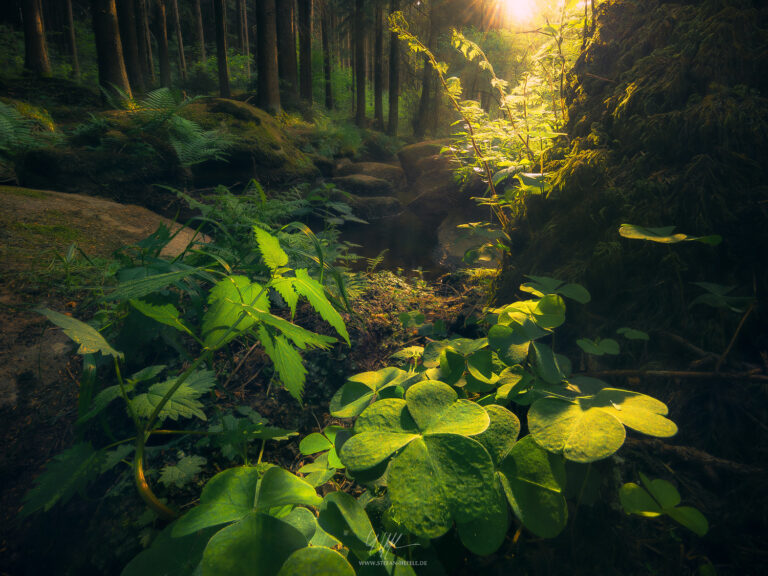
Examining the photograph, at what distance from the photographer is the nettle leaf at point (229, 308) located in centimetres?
100

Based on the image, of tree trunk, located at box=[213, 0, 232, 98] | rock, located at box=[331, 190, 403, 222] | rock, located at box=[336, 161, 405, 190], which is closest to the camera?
rock, located at box=[331, 190, 403, 222]

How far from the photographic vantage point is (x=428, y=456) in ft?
2.18

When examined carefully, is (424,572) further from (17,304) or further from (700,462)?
(17,304)

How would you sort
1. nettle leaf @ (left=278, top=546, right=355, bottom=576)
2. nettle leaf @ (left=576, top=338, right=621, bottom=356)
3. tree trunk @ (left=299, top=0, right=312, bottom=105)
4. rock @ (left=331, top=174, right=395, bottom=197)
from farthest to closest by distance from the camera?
tree trunk @ (left=299, top=0, right=312, bottom=105) < rock @ (left=331, top=174, right=395, bottom=197) < nettle leaf @ (left=576, top=338, right=621, bottom=356) < nettle leaf @ (left=278, top=546, right=355, bottom=576)

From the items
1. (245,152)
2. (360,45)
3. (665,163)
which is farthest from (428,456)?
(360,45)

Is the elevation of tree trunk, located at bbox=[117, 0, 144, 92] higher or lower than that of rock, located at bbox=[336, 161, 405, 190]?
higher

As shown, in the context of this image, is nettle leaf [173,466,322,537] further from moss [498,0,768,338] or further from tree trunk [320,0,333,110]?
tree trunk [320,0,333,110]

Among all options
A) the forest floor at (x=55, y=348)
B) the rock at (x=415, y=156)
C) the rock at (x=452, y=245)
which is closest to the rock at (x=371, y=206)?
the rock at (x=452, y=245)

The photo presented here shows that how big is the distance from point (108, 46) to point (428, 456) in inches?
478

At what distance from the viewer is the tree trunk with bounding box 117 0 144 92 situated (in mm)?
10784

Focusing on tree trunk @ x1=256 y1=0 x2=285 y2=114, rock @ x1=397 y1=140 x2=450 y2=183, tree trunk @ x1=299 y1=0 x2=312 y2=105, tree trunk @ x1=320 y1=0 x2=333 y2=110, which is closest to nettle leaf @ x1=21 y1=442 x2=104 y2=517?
tree trunk @ x1=256 y1=0 x2=285 y2=114

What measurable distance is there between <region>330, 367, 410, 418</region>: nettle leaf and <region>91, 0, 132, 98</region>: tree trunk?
10.3 metres

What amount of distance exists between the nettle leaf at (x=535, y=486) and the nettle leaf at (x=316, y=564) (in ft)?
1.09

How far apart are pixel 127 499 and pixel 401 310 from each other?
2.02 metres
